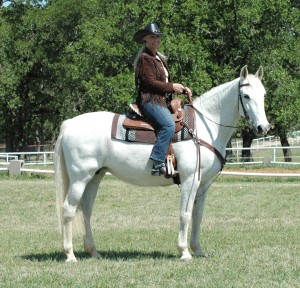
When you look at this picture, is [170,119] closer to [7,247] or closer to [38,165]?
[7,247]

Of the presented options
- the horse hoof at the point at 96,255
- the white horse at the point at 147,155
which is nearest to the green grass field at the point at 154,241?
the horse hoof at the point at 96,255

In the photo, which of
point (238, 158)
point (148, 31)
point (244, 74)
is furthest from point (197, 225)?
point (238, 158)

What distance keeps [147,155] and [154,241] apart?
7.51ft

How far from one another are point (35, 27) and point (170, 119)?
33.0m

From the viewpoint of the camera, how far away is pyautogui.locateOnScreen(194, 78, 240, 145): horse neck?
29.8 feet

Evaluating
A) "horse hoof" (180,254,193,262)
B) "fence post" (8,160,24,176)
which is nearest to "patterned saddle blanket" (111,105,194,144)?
"horse hoof" (180,254,193,262)

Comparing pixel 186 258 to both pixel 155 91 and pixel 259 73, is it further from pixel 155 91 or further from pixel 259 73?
pixel 259 73

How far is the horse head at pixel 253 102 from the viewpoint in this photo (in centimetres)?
855

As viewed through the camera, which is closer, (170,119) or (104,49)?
(170,119)

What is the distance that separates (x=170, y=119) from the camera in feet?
28.6

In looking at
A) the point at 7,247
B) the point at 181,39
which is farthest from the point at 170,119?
the point at 181,39

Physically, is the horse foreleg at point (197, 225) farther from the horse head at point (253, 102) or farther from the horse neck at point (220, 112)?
the horse head at point (253, 102)

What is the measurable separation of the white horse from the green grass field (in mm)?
598

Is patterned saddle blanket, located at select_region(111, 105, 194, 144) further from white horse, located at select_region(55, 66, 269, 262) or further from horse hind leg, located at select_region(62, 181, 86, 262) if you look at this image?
horse hind leg, located at select_region(62, 181, 86, 262)
